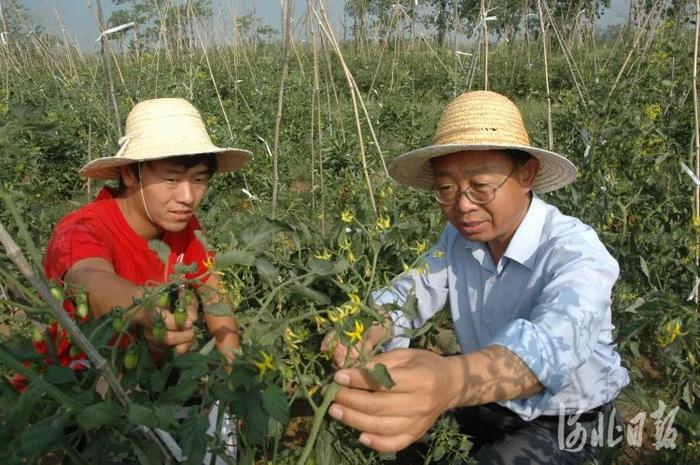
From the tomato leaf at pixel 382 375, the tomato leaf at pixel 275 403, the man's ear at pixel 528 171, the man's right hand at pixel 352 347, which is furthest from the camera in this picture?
the man's ear at pixel 528 171

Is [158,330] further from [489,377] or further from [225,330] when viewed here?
[489,377]

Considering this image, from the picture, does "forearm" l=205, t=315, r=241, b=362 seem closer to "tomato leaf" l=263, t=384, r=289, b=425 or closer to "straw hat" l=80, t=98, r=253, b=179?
"tomato leaf" l=263, t=384, r=289, b=425

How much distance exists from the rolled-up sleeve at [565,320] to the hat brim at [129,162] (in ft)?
3.27

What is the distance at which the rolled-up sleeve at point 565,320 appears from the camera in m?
1.19

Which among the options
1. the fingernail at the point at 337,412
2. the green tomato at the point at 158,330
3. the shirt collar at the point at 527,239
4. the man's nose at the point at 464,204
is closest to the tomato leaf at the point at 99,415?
the green tomato at the point at 158,330

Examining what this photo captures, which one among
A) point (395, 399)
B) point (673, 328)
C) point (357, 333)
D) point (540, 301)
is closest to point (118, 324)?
point (357, 333)

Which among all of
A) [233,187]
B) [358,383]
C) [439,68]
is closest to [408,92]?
[439,68]

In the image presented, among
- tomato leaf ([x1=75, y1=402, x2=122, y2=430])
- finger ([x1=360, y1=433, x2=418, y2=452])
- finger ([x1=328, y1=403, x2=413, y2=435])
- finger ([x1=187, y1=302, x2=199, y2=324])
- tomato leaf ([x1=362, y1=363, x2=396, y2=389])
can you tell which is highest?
tomato leaf ([x1=75, y1=402, x2=122, y2=430])

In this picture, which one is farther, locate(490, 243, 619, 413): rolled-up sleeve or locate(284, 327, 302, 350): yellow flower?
locate(490, 243, 619, 413): rolled-up sleeve

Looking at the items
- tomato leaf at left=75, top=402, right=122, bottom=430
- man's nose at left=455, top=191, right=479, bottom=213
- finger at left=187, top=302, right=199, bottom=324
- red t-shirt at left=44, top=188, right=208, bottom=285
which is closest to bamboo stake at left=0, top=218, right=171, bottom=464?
tomato leaf at left=75, top=402, right=122, bottom=430

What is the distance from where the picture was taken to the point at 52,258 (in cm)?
158

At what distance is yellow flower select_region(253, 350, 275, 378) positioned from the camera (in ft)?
2.66

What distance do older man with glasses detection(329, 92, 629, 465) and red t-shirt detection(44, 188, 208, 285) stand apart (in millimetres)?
687

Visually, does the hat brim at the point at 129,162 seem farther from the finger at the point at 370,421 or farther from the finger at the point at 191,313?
the finger at the point at 370,421
